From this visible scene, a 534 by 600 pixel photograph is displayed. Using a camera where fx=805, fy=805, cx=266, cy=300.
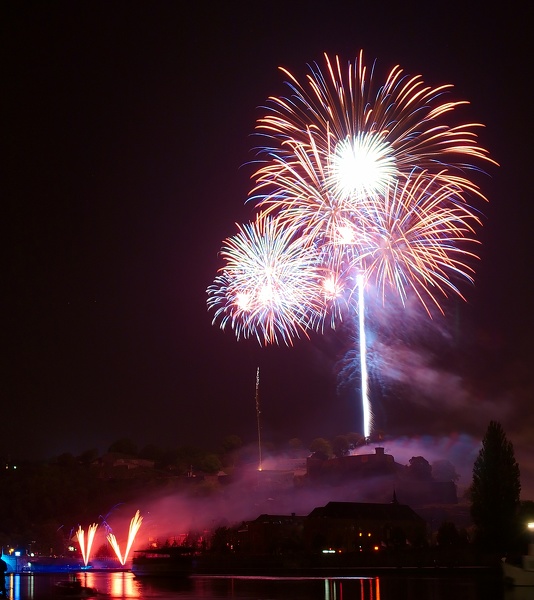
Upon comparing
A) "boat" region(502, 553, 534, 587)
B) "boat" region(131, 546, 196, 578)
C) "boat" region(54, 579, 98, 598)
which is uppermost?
"boat" region(502, 553, 534, 587)

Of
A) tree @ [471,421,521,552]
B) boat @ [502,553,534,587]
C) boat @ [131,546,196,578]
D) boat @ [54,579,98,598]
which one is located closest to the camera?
boat @ [502,553,534,587]

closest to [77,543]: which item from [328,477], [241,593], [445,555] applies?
[328,477]

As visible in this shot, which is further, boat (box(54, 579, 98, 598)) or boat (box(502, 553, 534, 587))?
boat (box(54, 579, 98, 598))

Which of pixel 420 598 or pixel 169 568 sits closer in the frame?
pixel 420 598

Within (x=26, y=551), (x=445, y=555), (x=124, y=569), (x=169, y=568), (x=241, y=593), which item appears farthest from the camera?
(x=26, y=551)

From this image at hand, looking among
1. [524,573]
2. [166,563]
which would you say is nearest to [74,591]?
[524,573]

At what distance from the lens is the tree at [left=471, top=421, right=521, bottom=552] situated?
82375 millimetres

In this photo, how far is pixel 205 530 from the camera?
502 ft

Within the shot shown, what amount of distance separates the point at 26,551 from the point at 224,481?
195 ft

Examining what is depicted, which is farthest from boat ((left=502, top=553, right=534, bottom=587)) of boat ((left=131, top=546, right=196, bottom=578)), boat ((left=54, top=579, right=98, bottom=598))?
boat ((left=131, top=546, right=196, bottom=578))

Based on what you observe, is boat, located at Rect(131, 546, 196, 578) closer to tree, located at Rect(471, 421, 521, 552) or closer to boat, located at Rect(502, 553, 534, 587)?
tree, located at Rect(471, 421, 521, 552)

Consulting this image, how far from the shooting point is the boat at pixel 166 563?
9581cm

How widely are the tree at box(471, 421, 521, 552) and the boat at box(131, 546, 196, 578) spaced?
34.5 metres

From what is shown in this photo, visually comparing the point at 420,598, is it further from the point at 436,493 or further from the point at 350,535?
the point at 436,493
